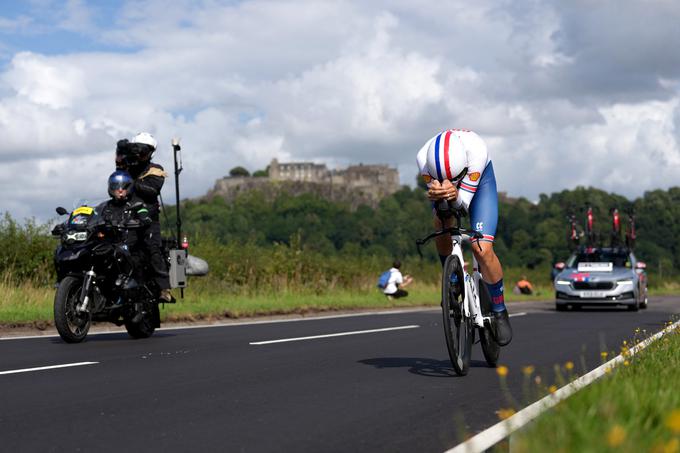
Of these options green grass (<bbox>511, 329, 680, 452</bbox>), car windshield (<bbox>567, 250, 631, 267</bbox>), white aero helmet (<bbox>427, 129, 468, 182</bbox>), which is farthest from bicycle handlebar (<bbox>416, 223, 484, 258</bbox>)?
car windshield (<bbox>567, 250, 631, 267</bbox>)

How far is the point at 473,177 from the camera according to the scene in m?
8.23

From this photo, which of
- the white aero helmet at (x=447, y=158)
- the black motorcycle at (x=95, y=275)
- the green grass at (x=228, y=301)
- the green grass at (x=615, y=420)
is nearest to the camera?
the green grass at (x=615, y=420)

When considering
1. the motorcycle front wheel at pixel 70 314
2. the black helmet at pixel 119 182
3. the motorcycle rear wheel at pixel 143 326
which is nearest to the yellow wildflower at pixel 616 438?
the motorcycle front wheel at pixel 70 314

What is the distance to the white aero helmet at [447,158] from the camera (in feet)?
26.6

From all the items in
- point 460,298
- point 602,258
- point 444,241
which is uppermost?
point 602,258

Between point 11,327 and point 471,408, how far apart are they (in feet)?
28.1

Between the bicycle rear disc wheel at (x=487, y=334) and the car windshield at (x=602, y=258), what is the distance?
60.6 ft

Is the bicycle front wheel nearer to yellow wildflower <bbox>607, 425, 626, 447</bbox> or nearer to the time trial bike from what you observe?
the time trial bike

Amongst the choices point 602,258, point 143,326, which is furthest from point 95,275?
point 602,258

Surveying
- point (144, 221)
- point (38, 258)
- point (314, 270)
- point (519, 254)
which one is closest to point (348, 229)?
point (519, 254)

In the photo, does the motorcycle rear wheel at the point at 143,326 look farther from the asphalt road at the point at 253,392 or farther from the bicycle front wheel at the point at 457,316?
the bicycle front wheel at the point at 457,316

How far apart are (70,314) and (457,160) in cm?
507

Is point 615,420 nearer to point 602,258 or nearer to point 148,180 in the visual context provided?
Answer: point 148,180

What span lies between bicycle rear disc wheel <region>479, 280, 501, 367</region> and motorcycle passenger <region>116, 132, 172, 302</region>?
15.5 ft
